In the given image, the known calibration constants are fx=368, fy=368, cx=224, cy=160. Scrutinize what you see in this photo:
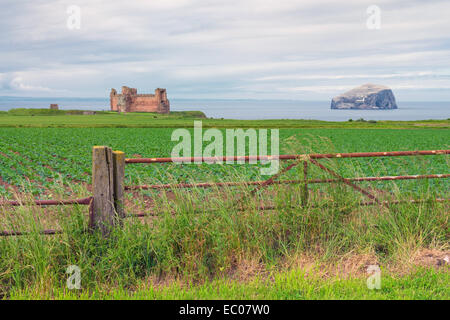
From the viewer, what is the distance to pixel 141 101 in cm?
15450

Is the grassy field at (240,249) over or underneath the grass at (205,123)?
underneath

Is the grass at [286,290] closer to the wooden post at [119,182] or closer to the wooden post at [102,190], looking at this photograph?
the wooden post at [102,190]

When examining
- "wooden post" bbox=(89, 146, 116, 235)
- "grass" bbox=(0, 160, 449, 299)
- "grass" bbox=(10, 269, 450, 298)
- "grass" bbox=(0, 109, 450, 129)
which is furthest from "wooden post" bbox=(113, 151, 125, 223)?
"grass" bbox=(0, 109, 450, 129)

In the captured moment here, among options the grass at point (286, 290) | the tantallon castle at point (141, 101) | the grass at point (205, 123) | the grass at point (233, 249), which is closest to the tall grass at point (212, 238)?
the grass at point (233, 249)

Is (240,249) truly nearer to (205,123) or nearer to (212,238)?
(212,238)

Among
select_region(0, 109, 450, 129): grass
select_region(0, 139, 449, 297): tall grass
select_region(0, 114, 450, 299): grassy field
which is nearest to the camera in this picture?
select_region(0, 114, 450, 299): grassy field

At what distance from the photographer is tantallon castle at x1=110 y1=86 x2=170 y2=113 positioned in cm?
14975

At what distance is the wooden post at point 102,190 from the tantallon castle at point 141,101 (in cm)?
14743

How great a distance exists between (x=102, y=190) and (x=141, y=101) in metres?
155

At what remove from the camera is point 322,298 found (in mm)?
4168

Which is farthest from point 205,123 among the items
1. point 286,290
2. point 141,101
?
point 141,101

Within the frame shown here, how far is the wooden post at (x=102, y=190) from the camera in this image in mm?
5102

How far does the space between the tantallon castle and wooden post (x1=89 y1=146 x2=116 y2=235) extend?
147435mm

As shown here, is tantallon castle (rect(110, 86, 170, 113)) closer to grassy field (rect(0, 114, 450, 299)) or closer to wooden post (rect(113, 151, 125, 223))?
wooden post (rect(113, 151, 125, 223))
